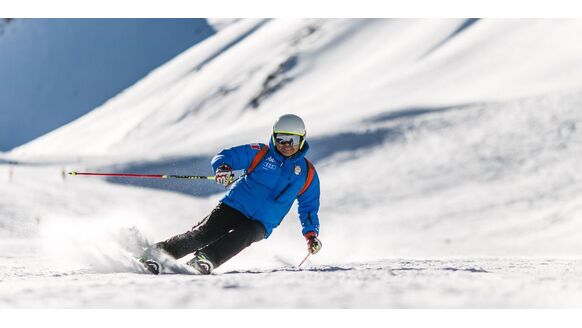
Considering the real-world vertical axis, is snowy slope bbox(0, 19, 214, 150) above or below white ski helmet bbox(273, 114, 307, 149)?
above

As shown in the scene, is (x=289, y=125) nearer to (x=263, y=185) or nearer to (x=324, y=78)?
(x=263, y=185)

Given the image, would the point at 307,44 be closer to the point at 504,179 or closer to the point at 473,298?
the point at 504,179

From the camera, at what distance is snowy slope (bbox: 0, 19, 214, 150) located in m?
46.5

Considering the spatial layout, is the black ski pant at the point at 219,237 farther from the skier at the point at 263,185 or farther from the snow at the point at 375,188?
the snow at the point at 375,188

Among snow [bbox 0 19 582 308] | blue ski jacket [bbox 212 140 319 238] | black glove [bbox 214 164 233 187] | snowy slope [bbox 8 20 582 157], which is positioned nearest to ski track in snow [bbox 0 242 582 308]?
snow [bbox 0 19 582 308]

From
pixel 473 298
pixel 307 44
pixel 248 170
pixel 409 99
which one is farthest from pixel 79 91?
pixel 473 298

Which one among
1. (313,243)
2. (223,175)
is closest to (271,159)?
(223,175)

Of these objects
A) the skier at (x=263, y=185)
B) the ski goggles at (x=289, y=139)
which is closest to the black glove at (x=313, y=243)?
the skier at (x=263, y=185)

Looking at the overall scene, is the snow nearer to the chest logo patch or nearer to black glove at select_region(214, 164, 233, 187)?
black glove at select_region(214, 164, 233, 187)

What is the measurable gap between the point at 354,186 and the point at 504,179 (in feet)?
9.51

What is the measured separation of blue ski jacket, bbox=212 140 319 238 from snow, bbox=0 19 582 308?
54 cm

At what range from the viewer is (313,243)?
6094mm

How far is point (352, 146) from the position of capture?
14875mm

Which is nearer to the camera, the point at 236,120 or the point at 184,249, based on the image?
the point at 184,249
